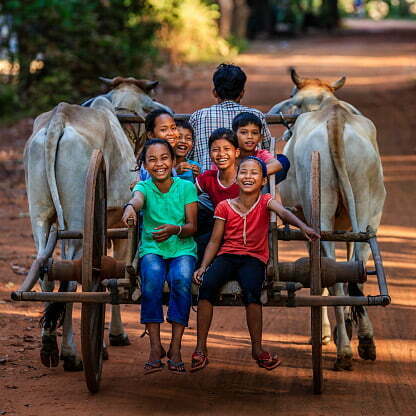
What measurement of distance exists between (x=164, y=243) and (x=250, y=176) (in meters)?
0.63

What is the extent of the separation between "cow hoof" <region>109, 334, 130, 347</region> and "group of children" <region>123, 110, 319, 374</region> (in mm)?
1582

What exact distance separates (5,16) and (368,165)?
13.3 m

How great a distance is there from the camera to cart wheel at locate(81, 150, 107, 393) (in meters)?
5.18

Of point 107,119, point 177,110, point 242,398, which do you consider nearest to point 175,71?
point 177,110

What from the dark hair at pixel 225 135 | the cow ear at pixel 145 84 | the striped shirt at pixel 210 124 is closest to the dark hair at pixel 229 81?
the striped shirt at pixel 210 124

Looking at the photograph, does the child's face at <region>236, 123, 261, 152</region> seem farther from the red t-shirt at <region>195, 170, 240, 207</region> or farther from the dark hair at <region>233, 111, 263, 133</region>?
the red t-shirt at <region>195, 170, 240, 207</region>

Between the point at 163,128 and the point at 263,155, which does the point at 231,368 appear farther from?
the point at 163,128

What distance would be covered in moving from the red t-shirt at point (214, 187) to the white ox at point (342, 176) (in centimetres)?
116

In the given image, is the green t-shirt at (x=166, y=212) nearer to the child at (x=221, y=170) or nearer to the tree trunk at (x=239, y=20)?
the child at (x=221, y=170)

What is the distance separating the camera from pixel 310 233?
5168mm

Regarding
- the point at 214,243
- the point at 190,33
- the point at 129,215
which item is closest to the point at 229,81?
the point at 214,243

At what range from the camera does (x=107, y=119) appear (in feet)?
23.0

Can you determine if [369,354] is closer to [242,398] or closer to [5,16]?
[242,398]

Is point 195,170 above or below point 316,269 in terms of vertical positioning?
above
